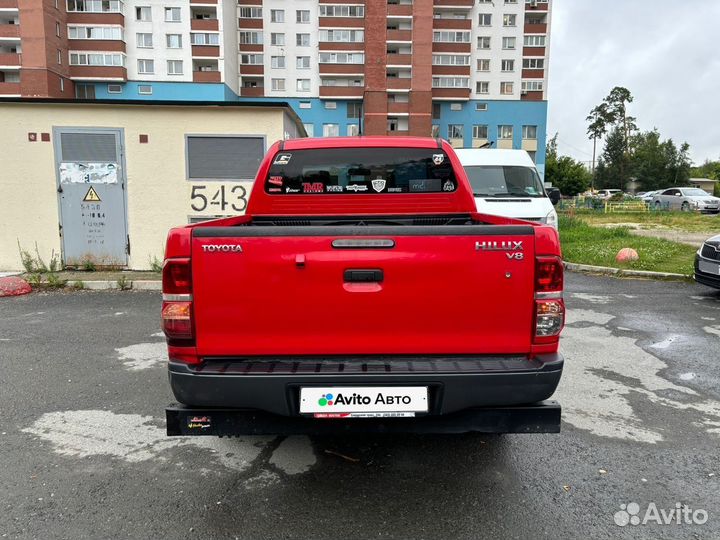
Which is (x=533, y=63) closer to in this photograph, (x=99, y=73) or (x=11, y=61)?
(x=99, y=73)

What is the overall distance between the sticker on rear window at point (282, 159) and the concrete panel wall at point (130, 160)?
614 centimetres

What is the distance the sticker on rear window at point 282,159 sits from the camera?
171 inches

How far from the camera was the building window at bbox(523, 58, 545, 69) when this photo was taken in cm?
5762

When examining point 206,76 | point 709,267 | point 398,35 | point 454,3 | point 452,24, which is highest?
point 454,3

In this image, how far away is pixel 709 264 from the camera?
8328mm

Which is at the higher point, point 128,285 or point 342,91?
point 342,91

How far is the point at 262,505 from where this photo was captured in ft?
9.36

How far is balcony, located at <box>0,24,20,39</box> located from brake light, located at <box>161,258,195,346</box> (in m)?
57.9

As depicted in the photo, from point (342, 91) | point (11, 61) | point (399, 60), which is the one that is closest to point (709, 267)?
point (399, 60)

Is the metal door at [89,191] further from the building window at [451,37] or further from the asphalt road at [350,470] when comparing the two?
the building window at [451,37]

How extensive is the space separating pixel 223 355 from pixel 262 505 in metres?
0.86

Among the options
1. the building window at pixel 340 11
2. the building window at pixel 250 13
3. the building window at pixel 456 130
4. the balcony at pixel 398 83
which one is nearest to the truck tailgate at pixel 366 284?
the balcony at pixel 398 83

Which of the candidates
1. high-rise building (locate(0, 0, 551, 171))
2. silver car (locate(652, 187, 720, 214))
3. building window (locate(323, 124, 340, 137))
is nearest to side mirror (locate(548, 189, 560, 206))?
silver car (locate(652, 187, 720, 214))

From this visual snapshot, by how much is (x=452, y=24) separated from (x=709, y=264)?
54451 millimetres
